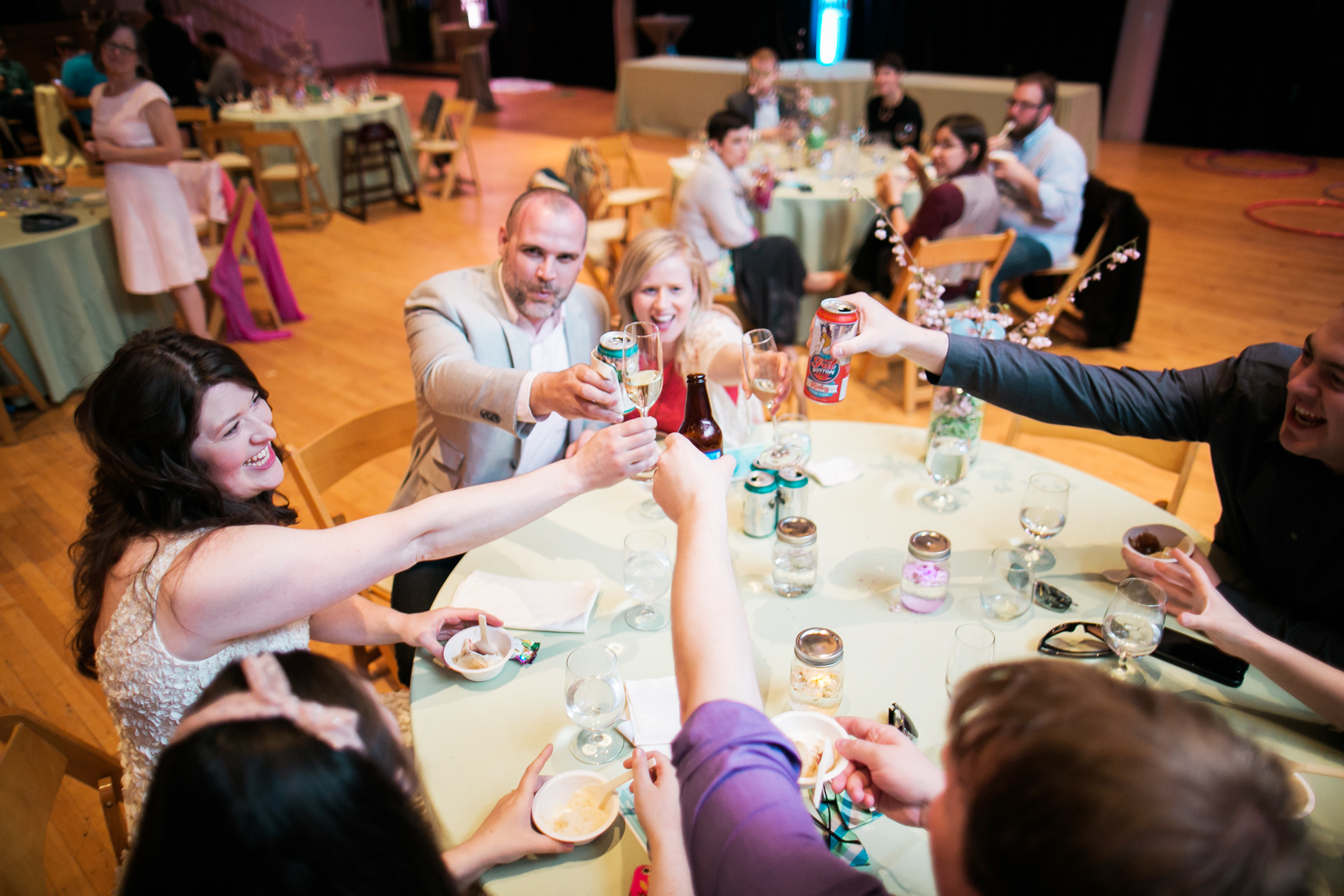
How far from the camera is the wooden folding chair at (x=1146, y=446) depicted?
2.10 meters

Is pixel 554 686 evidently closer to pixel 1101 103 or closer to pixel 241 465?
pixel 241 465

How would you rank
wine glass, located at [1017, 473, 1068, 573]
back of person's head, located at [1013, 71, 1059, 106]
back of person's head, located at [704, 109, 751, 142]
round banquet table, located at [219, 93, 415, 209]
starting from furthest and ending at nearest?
1. round banquet table, located at [219, 93, 415, 209]
2. back of person's head, located at [1013, 71, 1059, 106]
3. back of person's head, located at [704, 109, 751, 142]
4. wine glass, located at [1017, 473, 1068, 573]

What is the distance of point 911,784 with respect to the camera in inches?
43.4

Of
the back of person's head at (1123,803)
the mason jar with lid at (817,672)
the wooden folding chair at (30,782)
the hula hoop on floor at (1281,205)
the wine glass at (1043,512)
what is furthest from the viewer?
the hula hoop on floor at (1281,205)

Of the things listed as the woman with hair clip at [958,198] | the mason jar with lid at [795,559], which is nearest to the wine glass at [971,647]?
the mason jar with lid at [795,559]

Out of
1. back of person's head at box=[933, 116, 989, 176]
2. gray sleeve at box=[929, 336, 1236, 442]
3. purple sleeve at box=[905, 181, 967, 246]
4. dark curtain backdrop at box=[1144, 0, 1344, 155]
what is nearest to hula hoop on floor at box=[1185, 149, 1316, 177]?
dark curtain backdrop at box=[1144, 0, 1344, 155]

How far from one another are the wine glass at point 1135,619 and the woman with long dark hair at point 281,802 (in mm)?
1209

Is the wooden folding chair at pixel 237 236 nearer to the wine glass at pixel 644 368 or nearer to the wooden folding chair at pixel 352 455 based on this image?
the wooden folding chair at pixel 352 455

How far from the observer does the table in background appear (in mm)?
4105

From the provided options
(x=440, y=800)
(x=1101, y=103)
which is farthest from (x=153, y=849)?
(x=1101, y=103)

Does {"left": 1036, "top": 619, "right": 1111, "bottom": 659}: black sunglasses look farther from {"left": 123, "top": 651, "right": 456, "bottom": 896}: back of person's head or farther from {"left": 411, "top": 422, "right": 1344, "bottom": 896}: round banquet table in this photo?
{"left": 123, "top": 651, "right": 456, "bottom": 896}: back of person's head

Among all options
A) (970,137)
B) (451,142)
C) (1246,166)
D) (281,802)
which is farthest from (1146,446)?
(1246,166)

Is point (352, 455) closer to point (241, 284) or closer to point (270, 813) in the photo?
point (270, 813)

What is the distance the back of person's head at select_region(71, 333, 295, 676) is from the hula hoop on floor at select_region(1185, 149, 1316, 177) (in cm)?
1023
